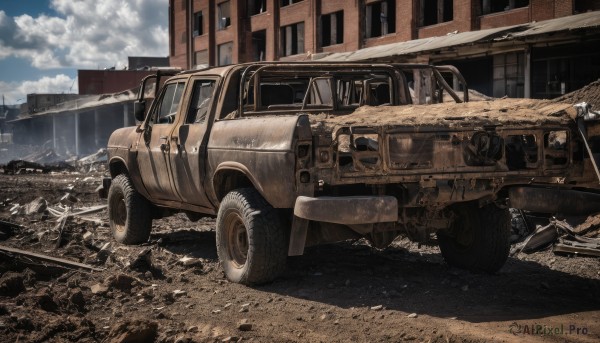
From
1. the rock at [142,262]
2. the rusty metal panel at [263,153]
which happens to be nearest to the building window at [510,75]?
the rusty metal panel at [263,153]

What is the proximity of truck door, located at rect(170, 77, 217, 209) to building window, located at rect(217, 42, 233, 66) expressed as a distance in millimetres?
36393

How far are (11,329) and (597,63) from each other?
18.2m

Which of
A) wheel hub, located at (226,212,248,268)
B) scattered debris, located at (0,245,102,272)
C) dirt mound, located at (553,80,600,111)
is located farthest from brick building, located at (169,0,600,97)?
scattered debris, located at (0,245,102,272)

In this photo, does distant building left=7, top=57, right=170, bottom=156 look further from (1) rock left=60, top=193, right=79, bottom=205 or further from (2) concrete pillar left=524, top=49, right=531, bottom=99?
(1) rock left=60, top=193, right=79, bottom=205

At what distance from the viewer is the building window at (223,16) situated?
43875mm

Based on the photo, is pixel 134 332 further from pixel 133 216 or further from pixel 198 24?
pixel 198 24

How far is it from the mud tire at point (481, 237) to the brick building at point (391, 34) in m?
11.7

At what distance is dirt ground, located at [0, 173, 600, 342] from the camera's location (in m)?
4.48

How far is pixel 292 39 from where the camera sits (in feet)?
125

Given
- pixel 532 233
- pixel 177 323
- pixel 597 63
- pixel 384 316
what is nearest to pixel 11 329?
pixel 177 323

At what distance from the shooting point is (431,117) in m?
5.55

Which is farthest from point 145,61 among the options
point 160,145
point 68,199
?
point 160,145

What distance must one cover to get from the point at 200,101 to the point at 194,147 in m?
0.65

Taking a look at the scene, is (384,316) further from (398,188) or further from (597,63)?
(597,63)
